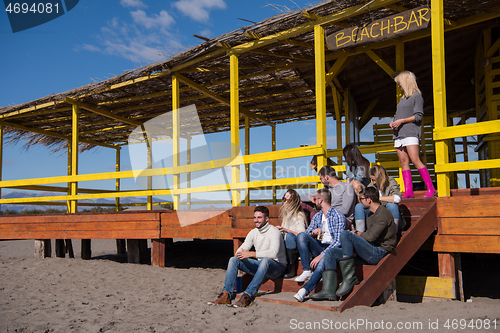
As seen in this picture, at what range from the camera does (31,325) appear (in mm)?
3961

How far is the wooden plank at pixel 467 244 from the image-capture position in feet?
14.3

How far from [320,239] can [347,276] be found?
904 mm

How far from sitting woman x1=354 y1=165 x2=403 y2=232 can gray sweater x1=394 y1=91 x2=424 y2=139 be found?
560 mm

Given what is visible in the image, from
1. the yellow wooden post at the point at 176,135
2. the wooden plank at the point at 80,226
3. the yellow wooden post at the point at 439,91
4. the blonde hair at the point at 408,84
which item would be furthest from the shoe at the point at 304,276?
the yellow wooden post at the point at 176,135

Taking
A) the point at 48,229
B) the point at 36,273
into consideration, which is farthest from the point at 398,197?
the point at 48,229

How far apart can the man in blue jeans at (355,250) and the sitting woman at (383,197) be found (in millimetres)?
277

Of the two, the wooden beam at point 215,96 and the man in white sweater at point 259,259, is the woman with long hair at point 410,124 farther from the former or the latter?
the wooden beam at point 215,96

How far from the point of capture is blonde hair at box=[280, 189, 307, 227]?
5.33m

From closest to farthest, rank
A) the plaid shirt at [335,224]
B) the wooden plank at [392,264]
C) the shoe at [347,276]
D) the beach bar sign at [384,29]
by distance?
the wooden plank at [392,264] < the shoe at [347,276] < the plaid shirt at [335,224] < the beach bar sign at [384,29]

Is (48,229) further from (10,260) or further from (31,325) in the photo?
(31,325)

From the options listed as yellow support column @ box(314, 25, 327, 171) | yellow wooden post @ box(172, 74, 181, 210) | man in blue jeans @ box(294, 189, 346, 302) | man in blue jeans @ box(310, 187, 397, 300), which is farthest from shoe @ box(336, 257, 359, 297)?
yellow wooden post @ box(172, 74, 181, 210)

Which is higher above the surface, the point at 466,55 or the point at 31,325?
the point at 466,55

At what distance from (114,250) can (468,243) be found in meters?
10.5

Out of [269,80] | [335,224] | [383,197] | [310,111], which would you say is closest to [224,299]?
[335,224]
